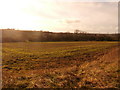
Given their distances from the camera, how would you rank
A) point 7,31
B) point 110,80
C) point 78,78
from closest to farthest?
point 110,80, point 78,78, point 7,31

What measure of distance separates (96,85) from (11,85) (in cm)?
500

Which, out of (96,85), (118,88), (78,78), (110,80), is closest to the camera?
(118,88)

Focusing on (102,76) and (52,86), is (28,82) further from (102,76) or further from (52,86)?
(102,76)

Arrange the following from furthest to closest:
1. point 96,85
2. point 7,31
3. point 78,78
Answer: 1. point 7,31
2. point 78,78
3. point 96,85

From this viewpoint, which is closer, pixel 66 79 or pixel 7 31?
pixel 66 79

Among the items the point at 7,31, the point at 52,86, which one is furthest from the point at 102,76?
the point at 7,31

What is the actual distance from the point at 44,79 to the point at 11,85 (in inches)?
78.0

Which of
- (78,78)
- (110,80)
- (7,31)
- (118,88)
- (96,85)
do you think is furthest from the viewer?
(7,31)

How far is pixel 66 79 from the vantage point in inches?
276

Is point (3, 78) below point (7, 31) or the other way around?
below

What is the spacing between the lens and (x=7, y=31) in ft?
128

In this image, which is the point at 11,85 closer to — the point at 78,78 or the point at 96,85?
the point at 78,78

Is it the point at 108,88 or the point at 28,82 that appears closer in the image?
the point at 108,88

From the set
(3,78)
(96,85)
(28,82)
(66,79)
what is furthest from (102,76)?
(3,78)
